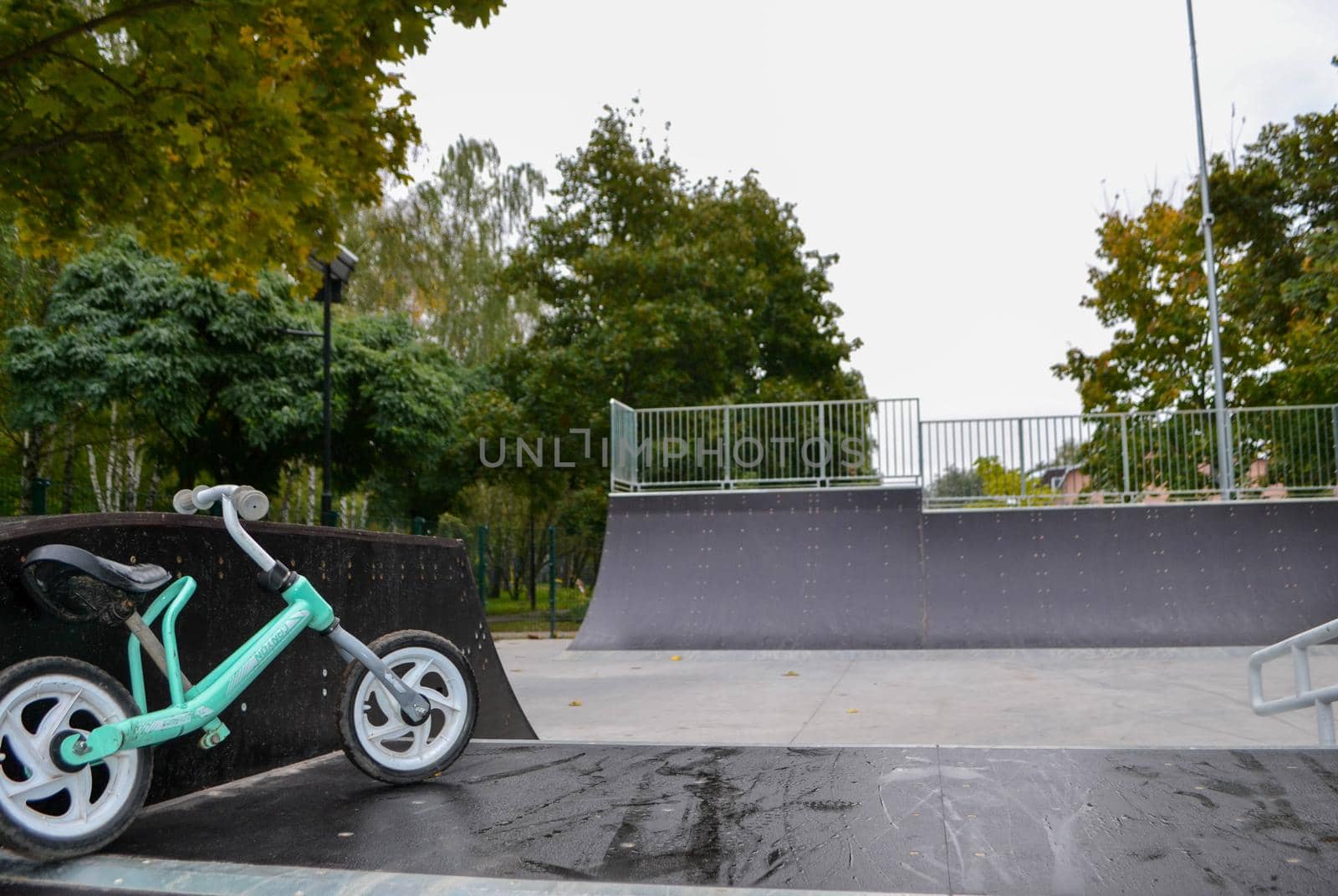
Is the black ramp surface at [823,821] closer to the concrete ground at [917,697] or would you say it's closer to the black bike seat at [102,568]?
the black bike seat at [102,568]

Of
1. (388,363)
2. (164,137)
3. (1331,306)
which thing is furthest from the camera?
(388,363)

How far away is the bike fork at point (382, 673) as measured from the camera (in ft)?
11.0

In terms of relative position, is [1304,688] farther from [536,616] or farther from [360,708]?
[536,616]

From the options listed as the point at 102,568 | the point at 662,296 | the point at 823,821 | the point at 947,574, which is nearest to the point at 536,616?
the point at 662,296

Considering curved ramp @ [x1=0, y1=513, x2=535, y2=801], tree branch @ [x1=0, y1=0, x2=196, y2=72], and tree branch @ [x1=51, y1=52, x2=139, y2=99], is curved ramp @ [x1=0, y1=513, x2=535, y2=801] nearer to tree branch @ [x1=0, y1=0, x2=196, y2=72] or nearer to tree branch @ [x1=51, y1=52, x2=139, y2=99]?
tree branch @ [x1=0, y1=0, x2=196, y2=72]

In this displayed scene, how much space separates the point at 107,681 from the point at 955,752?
2.88 m

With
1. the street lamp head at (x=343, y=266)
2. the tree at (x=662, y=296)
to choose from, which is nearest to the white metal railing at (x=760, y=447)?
the street lamp head at (x=343, y=266)

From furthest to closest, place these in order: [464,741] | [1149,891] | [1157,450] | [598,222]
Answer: [598,222]
[1157,450]
[464,741]
[1149,891]

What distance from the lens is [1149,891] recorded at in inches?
92.1

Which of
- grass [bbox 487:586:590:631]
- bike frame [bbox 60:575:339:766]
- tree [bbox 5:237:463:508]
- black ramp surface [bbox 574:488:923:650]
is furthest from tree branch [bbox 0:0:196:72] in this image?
tree [bbox 5:237:463:508]

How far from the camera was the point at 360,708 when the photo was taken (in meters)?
3.44

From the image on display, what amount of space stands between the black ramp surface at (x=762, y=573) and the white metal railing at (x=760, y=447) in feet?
1.33

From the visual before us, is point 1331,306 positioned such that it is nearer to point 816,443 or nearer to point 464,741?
point 816,443

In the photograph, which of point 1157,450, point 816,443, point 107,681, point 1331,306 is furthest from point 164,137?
point 1331,306
